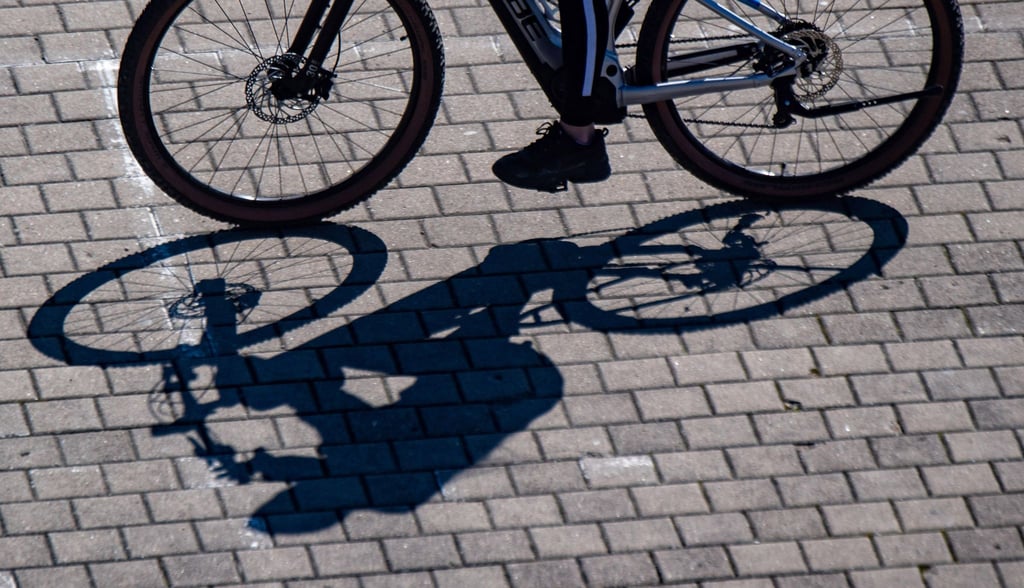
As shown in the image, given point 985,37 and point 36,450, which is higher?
point 985,37

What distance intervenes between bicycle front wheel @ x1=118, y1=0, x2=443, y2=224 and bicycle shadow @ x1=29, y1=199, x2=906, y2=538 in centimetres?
24

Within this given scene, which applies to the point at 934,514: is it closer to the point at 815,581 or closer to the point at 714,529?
the point at 815,581

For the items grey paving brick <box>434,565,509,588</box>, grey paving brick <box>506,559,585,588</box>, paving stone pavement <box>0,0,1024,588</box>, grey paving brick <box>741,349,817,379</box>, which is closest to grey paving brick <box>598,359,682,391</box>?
paving stone pavement <box>0,0,1024,588</box>

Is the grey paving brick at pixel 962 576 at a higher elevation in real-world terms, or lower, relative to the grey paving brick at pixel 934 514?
lower

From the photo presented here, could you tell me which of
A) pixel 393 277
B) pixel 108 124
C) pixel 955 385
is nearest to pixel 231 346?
pixel 393 277

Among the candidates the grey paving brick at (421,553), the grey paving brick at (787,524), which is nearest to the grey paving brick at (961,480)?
the grey paving brick at (787,524)

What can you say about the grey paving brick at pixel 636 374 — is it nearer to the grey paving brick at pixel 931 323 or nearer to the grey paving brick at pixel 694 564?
the grey paving brick at pixel 694 564

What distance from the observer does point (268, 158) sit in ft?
18.5

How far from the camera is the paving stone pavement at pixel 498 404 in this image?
4324 mm

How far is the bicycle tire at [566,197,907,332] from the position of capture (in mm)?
5105

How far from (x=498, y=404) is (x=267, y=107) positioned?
1.56 m

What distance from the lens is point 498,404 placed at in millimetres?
4750

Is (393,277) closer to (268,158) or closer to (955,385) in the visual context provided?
(268,158)

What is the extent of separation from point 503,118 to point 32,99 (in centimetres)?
204
